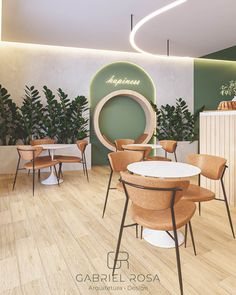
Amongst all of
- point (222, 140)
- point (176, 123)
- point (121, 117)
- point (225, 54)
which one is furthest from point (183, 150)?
point (222, 140)

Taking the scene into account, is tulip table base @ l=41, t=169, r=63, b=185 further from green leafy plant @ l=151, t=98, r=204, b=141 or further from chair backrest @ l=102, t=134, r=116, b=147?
green leafy plant @ l=151, t=98, r=204, b=141

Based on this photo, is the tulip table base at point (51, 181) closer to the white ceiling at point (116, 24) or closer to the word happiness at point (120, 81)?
the white ceiling at point (116, 24)

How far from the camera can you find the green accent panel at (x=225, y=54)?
6.80 meters

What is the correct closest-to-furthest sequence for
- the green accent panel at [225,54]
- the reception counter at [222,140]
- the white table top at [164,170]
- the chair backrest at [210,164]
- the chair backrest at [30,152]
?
1. the white table top at [164,170]
2. the chair backrest at [210,164]
3. the reception counter at [222,140]
4. the chair backrest at [30,152]
5. the green accent panel at [225,54]

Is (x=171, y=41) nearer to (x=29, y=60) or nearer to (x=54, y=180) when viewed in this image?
(x=29, y=60)

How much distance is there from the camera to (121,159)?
3.50m

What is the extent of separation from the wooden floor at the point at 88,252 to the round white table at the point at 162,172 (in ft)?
0.31

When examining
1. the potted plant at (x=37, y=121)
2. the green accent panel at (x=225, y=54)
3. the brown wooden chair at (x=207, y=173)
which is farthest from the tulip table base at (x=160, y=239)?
the green accent panel at (x=225, y=54)

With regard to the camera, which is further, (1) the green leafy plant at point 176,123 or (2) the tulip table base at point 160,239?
(1) the green leafy plant at point 176,123

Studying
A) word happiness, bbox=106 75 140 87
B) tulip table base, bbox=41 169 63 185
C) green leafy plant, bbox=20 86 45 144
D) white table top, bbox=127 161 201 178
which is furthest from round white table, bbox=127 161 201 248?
word happiness, bbox=106 75 140 87

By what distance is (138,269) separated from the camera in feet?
7.71

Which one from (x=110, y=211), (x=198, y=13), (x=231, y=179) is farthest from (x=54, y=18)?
(x=231, y=179)

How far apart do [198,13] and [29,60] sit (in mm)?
4087

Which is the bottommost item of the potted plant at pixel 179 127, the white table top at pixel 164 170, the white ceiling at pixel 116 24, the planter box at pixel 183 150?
the planter box at pixel 183 150
